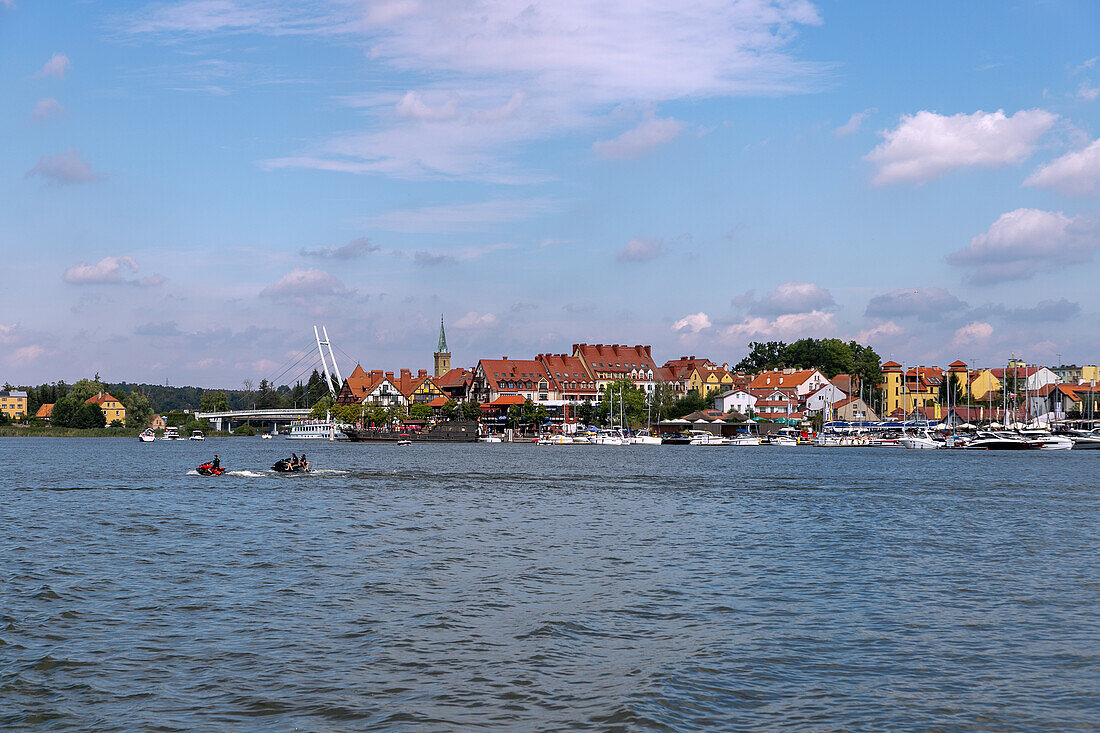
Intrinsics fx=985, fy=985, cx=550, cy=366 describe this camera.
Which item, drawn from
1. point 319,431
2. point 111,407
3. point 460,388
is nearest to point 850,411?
point 460,388

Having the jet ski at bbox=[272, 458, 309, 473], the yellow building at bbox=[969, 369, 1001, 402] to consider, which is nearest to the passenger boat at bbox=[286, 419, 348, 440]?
the jet ski at bbox=[272, 458, 309, 473]

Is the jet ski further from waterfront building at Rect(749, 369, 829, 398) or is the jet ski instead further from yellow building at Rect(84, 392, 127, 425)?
yellow building at Rect(84, 392, 127, 425)

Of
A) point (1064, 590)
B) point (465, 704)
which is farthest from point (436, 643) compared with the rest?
point (1064, 590)

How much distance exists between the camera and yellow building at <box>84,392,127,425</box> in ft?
637

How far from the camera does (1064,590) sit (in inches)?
789

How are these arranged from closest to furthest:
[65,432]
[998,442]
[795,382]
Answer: [998,442] < [795,382] < [65,432]

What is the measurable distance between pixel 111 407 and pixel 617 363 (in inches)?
4008

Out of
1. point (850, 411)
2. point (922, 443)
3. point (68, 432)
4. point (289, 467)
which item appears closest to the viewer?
point (289, 467)

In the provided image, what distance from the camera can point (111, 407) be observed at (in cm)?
19800

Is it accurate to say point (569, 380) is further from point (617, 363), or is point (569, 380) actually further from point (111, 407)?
point (111, 407)

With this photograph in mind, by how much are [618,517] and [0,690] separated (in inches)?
945

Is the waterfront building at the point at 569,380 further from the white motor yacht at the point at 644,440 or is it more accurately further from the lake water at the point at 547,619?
the lake water at the point at 547,619

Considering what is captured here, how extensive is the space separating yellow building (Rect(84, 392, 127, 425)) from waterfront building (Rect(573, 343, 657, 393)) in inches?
3593

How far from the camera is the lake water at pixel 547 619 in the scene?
12.0m
